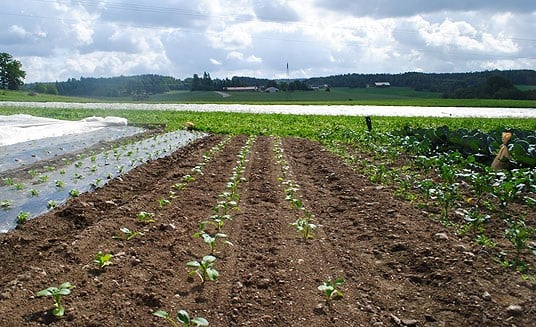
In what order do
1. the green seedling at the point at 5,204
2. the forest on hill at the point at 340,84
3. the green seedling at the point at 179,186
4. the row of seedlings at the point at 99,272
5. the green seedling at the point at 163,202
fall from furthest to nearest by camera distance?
the forest on hill at the point at 340,84
the green seedling at the point at 179,186
the green seedling at the point at 5,204
the green seedling at the point at 163,202
the row of seedlings at the point at 99,272

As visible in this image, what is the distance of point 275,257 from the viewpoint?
4648mm

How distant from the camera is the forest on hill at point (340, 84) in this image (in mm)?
57344

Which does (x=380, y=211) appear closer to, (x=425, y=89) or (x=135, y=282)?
(x=135, y=282)

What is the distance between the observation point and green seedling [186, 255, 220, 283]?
3.73 meters

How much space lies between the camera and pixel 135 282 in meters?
3.91

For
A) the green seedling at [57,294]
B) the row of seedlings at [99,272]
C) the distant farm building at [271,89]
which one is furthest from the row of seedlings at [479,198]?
the distant farm building at [271,89]

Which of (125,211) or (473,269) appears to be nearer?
(473,269)

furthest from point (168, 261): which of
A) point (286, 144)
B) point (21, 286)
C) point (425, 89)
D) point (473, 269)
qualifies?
point (425, 89)

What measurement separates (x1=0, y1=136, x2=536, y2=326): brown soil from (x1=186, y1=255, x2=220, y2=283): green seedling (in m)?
0.09

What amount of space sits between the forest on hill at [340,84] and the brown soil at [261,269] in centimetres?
5075

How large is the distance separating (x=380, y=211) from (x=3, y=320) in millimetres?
4629

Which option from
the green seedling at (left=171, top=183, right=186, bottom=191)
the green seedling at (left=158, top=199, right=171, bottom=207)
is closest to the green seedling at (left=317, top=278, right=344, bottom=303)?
the green seedling at (left=158, top=199, right=171, bottom=207)

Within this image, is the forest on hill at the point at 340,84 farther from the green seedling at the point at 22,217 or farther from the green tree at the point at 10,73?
the green seedling at the point at 22,217

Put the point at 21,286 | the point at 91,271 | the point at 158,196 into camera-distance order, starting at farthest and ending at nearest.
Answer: the point at 158,196
the point at 91,271
the point at 21,286
